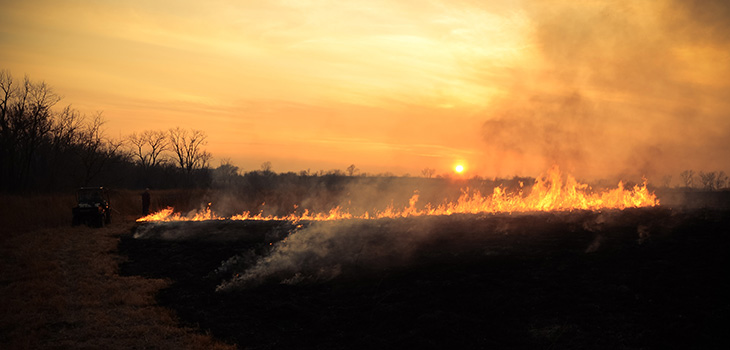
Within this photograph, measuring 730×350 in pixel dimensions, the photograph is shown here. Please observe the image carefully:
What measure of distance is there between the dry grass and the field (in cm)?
6

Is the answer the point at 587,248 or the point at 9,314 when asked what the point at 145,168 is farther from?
the point at 587,248

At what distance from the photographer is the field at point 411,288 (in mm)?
9109

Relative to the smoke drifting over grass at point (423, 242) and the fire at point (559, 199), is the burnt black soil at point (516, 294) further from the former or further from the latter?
the fire at point (559, 199)

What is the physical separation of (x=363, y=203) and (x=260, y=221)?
36.6 meters

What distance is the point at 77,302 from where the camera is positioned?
540 inches

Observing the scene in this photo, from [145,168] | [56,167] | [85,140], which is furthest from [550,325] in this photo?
[145,168]

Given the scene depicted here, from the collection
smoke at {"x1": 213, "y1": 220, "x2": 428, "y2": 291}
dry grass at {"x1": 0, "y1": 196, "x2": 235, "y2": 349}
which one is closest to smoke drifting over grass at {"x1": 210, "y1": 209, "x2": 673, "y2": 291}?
smoke at {"x1": 213, "y1": 220, "x2": 428, "y2": 291}

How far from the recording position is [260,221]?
73.9ft

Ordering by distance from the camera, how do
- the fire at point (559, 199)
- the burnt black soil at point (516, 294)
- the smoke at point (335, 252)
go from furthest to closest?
the fire at point (559, 199) < the smoke at point (335, 252) < the burnt black soil at point (516, 294)

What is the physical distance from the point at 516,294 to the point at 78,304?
1237 centimetres

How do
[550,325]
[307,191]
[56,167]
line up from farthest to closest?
[307,191]
[56,167]
[550,325]

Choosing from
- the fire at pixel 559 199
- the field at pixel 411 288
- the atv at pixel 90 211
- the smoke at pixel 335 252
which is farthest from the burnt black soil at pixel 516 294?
the atv at pixel 90 211

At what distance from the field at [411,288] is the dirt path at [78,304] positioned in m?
0.06

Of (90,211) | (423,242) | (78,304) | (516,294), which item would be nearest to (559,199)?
(423,242)
